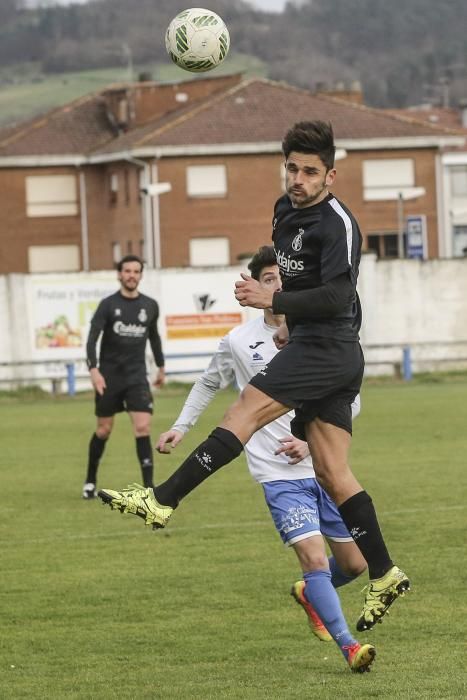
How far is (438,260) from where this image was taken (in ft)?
130

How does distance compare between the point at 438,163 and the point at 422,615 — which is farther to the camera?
the point at 438,163

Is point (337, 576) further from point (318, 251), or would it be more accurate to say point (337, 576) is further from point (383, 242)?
point (383, 242)

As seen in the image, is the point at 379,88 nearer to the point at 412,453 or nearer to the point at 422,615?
the point at 412,453

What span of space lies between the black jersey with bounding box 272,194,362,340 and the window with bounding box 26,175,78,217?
6165cm

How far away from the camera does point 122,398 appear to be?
16.5 m

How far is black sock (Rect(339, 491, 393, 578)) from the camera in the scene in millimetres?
7625

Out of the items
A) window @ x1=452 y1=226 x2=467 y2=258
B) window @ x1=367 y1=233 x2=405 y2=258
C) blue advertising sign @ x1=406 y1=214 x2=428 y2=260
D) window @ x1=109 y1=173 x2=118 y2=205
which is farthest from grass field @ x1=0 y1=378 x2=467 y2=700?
window @ x1=452 y1=226 x2=467 y2=258

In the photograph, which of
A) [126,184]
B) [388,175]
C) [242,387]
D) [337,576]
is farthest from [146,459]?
[126,184]

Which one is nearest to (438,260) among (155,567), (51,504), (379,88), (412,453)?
(412,453)

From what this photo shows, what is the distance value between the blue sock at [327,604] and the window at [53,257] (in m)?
61.9

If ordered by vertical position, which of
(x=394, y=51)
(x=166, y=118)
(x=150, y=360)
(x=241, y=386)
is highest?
(x=394, y=51)

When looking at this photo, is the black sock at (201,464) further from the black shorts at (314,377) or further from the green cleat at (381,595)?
the green cleat at (381,595)

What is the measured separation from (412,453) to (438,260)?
1945 centimetres

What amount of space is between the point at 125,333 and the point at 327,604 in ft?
29.1
